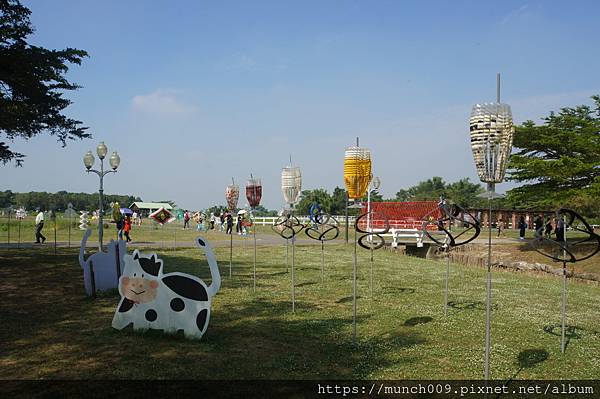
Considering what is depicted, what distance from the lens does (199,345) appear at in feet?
25.7

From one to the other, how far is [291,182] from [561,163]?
17.9 metres

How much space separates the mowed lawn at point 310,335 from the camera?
6.73 meters

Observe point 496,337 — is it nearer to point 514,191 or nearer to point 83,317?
point 83,317

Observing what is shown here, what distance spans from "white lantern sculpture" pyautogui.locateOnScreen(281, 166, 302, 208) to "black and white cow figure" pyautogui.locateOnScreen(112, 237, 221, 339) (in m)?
4.15

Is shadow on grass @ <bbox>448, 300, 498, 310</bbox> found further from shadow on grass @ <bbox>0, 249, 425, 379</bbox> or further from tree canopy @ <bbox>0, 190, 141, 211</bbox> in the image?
tree canopy @ <bbox>0, 190, 141, 211</bbox>

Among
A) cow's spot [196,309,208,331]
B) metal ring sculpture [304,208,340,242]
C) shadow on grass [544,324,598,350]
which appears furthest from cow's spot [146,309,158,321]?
shadow on grass [544,324,598,350]

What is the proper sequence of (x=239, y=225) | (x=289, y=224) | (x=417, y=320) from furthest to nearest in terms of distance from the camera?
(x=239, y=225) → (x=289, y=224) → (x=417, y=320)

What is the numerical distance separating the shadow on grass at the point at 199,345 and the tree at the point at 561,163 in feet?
57.5

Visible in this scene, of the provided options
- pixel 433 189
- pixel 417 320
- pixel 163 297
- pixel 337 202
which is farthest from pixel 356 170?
pixel 433 189

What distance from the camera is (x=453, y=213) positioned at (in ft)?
29.4

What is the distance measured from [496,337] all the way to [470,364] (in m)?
2.08

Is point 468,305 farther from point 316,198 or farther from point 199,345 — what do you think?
point 316,198

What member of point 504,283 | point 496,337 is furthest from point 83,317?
point 504,283

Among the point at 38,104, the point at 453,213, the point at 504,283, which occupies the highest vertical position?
the point at 38,104
